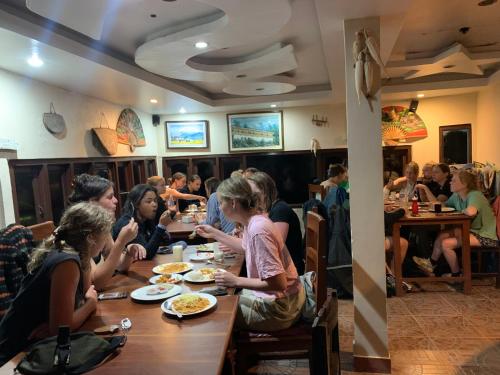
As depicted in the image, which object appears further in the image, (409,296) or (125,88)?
(125,88)

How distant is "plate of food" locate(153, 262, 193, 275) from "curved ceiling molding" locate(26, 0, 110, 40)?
1679 millimetres

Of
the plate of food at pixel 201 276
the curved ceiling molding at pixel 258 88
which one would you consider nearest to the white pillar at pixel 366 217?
the plate of food at pixel 201 276

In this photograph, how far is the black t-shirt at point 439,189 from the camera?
15.8 feet

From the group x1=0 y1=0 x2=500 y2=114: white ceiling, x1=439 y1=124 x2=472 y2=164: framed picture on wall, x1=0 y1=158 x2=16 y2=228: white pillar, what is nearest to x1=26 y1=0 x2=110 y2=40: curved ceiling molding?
x1=0 y1=0 x2=500 y2=114: white ceiling

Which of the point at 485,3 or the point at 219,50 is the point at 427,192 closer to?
the point at 485,3

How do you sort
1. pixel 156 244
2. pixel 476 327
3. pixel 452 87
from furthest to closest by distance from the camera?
pixel 452 87
pixel 476 327
pixel 156 244

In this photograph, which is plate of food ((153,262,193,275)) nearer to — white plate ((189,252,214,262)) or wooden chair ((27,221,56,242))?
white plate ((189,252,214,262))

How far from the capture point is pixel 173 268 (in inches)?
87.2

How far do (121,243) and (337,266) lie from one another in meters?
2.21

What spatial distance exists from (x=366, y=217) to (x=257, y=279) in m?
0.95

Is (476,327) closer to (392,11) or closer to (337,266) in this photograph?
(337,266)

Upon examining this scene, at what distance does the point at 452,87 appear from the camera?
5.38m

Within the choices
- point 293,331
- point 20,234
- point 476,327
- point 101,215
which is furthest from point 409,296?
point 20,234

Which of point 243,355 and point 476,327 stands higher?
point 243,355
